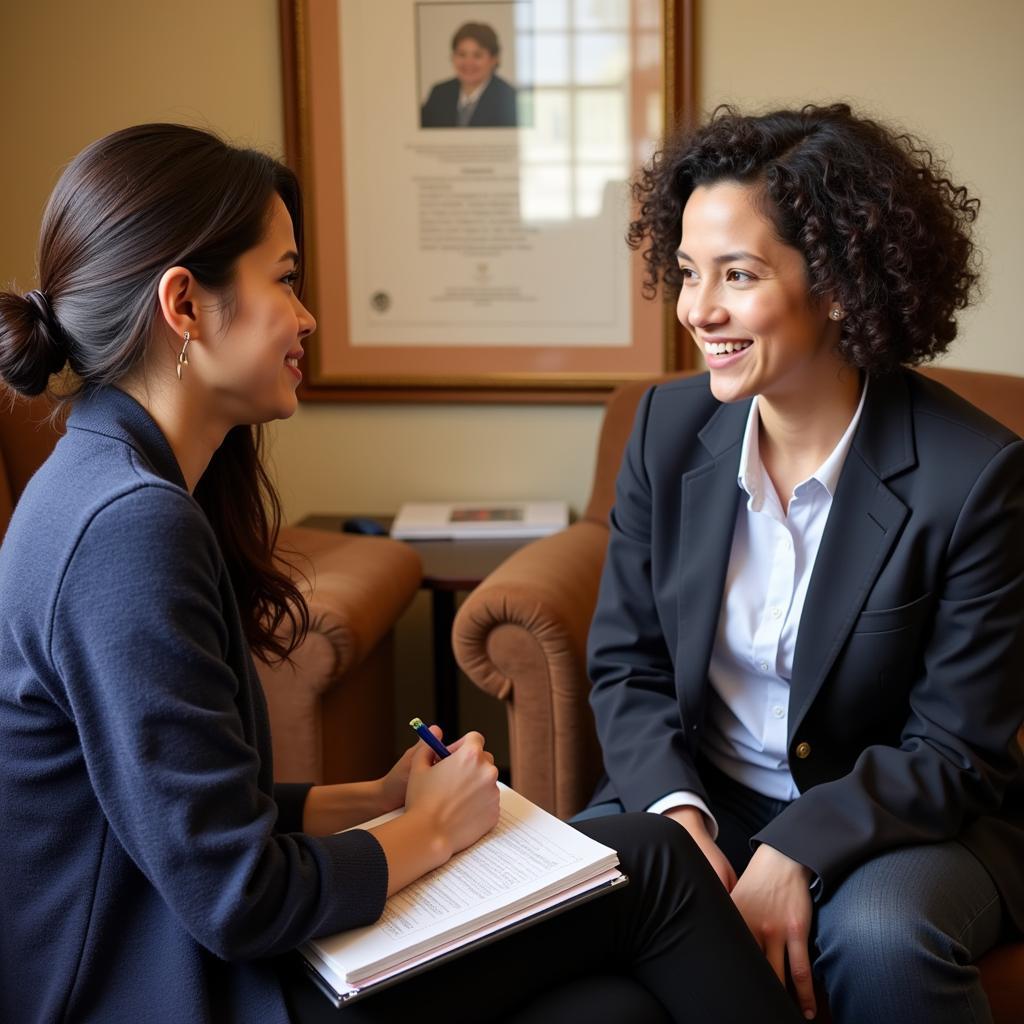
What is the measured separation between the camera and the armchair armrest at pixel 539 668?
79.0 inches

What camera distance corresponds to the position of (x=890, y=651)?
150cm

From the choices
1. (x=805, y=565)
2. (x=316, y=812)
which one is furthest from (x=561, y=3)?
(x=316, y=812)

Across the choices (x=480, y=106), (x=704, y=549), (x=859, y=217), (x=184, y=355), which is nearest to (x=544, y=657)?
(x=704, y=549)

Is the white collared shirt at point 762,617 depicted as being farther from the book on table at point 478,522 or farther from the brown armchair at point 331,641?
the book on table at point 478,522

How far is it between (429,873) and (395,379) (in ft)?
5.86

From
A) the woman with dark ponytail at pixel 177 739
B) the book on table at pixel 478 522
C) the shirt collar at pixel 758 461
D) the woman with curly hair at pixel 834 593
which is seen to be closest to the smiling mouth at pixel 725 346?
the woman with curly hair at pixel 834 593

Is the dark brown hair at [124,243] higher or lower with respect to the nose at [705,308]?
higher

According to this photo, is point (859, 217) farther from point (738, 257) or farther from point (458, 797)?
point (458, 797)

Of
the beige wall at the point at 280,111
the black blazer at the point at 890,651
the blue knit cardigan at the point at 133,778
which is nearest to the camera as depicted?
the blue knit cardigan at the point at 133,778

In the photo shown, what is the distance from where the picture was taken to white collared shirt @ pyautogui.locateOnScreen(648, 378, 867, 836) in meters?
1.58

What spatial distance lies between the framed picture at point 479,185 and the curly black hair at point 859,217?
1153mm

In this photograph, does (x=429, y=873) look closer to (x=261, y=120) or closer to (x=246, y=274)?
(x=246, y=274)

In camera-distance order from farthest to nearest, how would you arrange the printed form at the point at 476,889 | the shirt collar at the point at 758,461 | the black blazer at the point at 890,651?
the shirt collar at the point at 758,461 < the black blazer at the point at 890,651 < the printed form at the point at 476,889

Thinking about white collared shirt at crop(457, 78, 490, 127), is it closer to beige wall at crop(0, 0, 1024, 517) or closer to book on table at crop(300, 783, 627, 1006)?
beige wall at crop(0, 0, 1024, 517)
